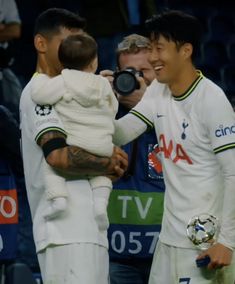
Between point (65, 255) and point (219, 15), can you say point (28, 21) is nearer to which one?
point (219, 15)

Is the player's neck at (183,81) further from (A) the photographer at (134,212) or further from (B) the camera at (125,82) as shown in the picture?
(A) the photographer at (134,212)

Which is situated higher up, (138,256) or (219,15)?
(219,15)

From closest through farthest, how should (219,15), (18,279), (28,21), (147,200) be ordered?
(18,279), (147,200), (28,21), (219,15)

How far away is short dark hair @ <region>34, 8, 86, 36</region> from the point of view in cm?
523

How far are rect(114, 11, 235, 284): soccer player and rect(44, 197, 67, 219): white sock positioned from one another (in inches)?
19.9

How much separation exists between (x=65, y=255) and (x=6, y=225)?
106 centimetres

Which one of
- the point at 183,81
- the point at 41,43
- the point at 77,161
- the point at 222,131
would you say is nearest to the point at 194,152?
the point at 222,131

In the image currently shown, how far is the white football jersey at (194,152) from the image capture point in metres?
5.00

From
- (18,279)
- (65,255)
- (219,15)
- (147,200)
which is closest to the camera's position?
(65,255)

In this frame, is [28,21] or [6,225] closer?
[6,225]

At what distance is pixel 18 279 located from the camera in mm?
5383

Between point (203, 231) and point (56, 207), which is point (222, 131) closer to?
point (203, 231)

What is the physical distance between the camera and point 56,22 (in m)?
5.24

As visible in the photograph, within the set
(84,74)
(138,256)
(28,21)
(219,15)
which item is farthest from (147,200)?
(219,15)
